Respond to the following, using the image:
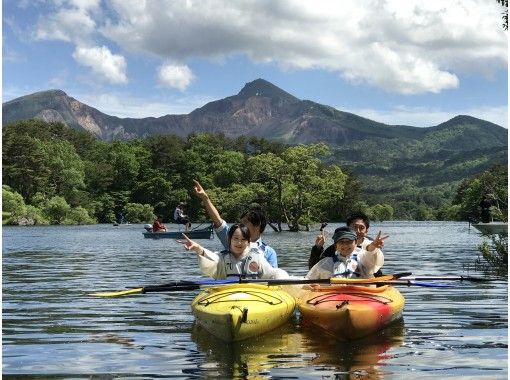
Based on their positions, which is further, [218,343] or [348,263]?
[348,263]

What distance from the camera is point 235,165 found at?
10819 centimetres

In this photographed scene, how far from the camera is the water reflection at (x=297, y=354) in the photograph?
288 inches

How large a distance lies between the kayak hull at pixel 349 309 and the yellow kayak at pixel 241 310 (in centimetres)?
36

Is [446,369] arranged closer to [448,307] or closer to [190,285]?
[190,285]

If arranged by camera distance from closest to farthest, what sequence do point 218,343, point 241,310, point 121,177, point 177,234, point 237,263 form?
point 241,310, point 218,343, point 237,263, point 177,234, point 121,177

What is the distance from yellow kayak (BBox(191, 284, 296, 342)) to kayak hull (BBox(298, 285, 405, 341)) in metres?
0.36

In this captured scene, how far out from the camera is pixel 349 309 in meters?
8.56

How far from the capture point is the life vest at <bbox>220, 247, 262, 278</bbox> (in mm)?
10000

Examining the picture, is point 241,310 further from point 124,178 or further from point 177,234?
point 124,178

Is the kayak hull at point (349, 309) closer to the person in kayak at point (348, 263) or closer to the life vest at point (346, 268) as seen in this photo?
the person in kayak at point (348, 263)

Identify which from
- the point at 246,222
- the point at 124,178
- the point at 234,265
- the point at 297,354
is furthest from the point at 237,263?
the point at 124,178

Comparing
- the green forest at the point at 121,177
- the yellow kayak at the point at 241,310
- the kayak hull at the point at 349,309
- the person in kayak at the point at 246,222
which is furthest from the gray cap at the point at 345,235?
the green forest at the point at 121,177

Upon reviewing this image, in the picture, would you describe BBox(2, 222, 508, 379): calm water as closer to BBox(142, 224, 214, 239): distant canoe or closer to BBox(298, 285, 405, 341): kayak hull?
BBox(298, 285, 405, 341): kayak hull

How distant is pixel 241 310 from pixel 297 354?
2.49 feet
